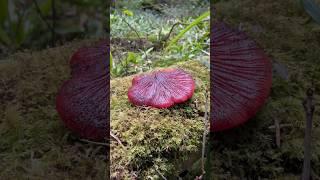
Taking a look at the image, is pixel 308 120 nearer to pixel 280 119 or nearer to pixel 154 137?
pixel 154 137

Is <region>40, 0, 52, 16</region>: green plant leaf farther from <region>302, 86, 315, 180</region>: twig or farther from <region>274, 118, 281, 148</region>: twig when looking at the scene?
<region>302, 86, 315, 180</region>: twig

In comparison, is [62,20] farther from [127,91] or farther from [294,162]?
[294,162]

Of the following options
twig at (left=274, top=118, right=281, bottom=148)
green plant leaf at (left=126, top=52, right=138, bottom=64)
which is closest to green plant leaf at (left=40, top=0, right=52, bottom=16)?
green plant leaf at (left=126, top=52, right=138, bottom=64)

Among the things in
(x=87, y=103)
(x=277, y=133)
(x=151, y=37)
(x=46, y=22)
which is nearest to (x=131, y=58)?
(x=151, y=37)

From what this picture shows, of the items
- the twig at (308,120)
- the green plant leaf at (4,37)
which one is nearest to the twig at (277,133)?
the twig at (308,120)

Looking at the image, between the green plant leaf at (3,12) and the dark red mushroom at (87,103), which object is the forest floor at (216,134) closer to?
the dark red mushroom at (87,103)

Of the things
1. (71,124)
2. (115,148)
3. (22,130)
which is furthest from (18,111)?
(115,148)
